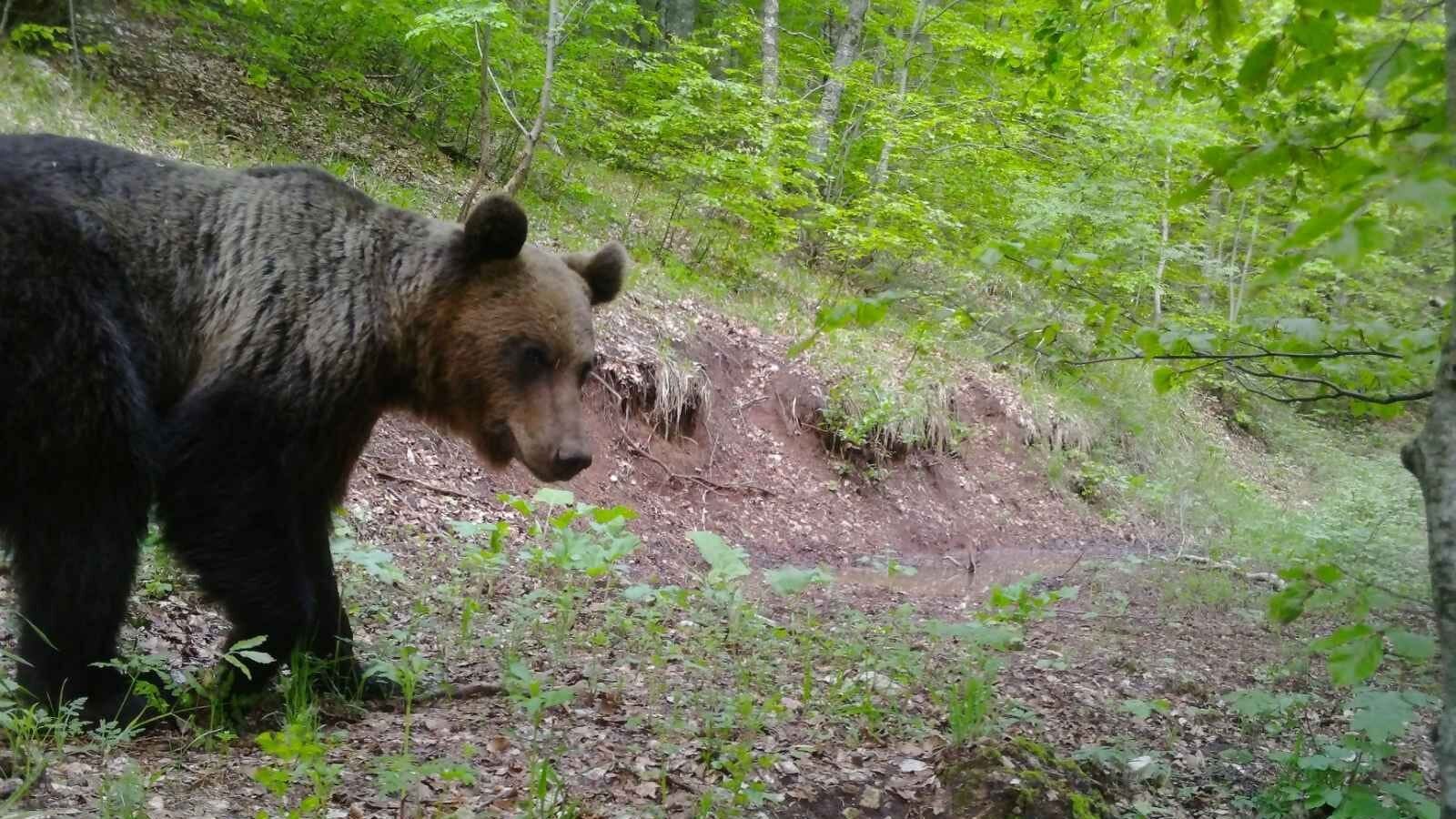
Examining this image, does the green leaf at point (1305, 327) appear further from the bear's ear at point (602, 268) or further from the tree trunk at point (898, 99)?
the tree trunk at point (898, 99)

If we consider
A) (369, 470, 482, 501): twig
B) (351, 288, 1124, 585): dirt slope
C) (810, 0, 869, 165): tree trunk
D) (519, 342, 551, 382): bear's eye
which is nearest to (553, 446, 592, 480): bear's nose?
(519, 342, 551, 382): bear's eye

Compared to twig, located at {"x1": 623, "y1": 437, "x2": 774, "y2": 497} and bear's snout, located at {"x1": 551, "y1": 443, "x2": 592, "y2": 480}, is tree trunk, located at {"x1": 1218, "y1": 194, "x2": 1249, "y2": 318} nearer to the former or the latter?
twig, located at {"x1": 623, "y1": 437, "x2": 774, "y2": 497}

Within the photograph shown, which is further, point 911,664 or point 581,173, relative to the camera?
point 581,173

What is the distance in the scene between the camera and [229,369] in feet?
13.9

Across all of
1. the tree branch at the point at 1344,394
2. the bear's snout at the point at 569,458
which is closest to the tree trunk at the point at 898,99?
the bear's snout at the point at 569,458

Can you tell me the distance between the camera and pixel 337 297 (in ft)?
14.9

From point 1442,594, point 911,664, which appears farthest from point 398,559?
point 1442,594

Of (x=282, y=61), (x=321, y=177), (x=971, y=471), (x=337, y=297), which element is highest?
(x=282, y=61)

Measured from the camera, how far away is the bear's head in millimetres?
4684

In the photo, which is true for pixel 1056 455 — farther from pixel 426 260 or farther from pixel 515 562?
pixel 426 260

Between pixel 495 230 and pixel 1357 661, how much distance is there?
12.4ft

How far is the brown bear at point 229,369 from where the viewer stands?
3846 millimetres

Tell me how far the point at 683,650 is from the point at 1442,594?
4.14 m

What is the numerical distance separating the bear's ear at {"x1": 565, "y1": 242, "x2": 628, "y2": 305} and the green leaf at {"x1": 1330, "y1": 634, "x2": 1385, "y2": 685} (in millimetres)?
3851
